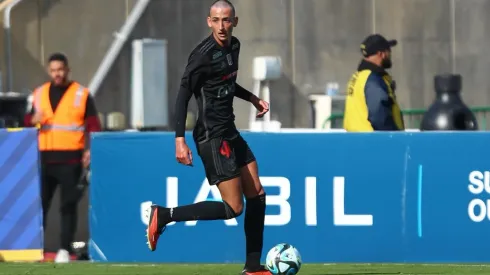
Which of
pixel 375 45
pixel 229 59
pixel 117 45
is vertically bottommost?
pixel 229 59

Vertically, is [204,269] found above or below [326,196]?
below

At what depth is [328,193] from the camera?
12.0 metres

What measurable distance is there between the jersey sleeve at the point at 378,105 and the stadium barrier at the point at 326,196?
0.34 m

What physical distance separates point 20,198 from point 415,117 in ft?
26.0

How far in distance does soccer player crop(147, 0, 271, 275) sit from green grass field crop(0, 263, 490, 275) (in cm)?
104

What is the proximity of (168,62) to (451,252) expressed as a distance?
6.72 meters

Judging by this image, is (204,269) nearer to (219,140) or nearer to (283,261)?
(283,261)

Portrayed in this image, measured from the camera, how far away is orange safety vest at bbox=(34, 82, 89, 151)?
1310 centimetres

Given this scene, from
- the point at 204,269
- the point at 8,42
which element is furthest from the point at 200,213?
the point at 8,42

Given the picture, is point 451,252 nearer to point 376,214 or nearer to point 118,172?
point 376,214

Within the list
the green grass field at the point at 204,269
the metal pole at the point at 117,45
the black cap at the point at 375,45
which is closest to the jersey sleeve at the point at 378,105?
the black cap at the point at 375,45

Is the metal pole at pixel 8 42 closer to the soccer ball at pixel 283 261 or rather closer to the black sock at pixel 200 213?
the black sock at pixel 200 213

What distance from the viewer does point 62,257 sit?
12.4 m

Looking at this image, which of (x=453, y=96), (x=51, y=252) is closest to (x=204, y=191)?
(x=51, y=252)
